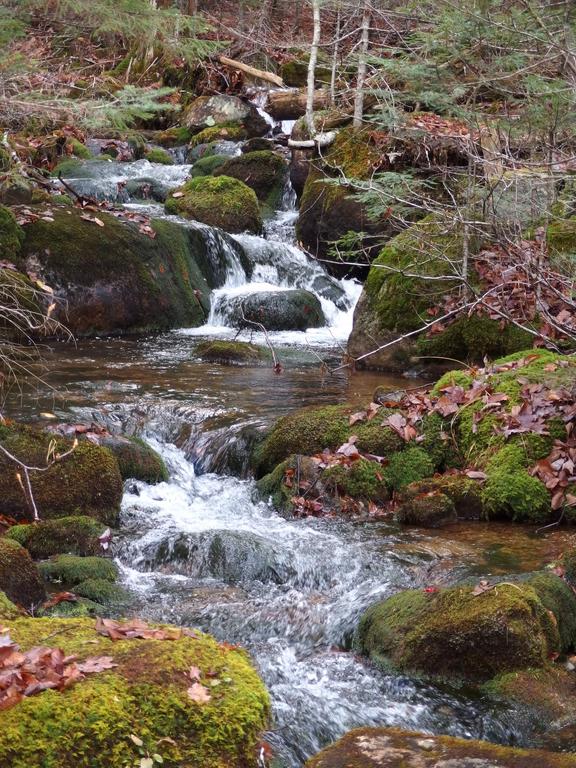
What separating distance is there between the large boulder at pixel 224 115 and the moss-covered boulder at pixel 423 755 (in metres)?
20.9

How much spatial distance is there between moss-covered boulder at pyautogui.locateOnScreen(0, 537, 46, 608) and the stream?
66 centimetres

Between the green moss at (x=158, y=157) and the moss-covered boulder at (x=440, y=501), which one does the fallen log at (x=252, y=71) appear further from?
the moss-covered boulder at (x=440, y=501)

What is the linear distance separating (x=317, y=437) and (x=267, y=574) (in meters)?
1.95

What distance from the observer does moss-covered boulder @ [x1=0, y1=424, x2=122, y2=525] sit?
22.2 ft

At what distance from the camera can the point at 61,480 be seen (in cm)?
693

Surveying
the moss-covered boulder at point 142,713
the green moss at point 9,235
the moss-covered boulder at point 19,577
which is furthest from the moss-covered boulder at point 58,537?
the green moss at point 9,235

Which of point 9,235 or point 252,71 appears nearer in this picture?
point 9,235

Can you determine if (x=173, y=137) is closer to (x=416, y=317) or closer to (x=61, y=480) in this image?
(x=416, y=317)

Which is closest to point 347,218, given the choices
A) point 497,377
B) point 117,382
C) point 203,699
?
point 117,382

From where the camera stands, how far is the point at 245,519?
7.16 metres

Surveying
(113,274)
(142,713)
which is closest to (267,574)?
(142,713)

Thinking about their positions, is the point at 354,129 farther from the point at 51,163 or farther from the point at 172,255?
the point at 51,163

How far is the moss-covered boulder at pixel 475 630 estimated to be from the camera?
4.61 m

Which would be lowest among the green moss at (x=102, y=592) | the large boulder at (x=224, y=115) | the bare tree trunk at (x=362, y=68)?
the green moss at (x=102, y=592)
